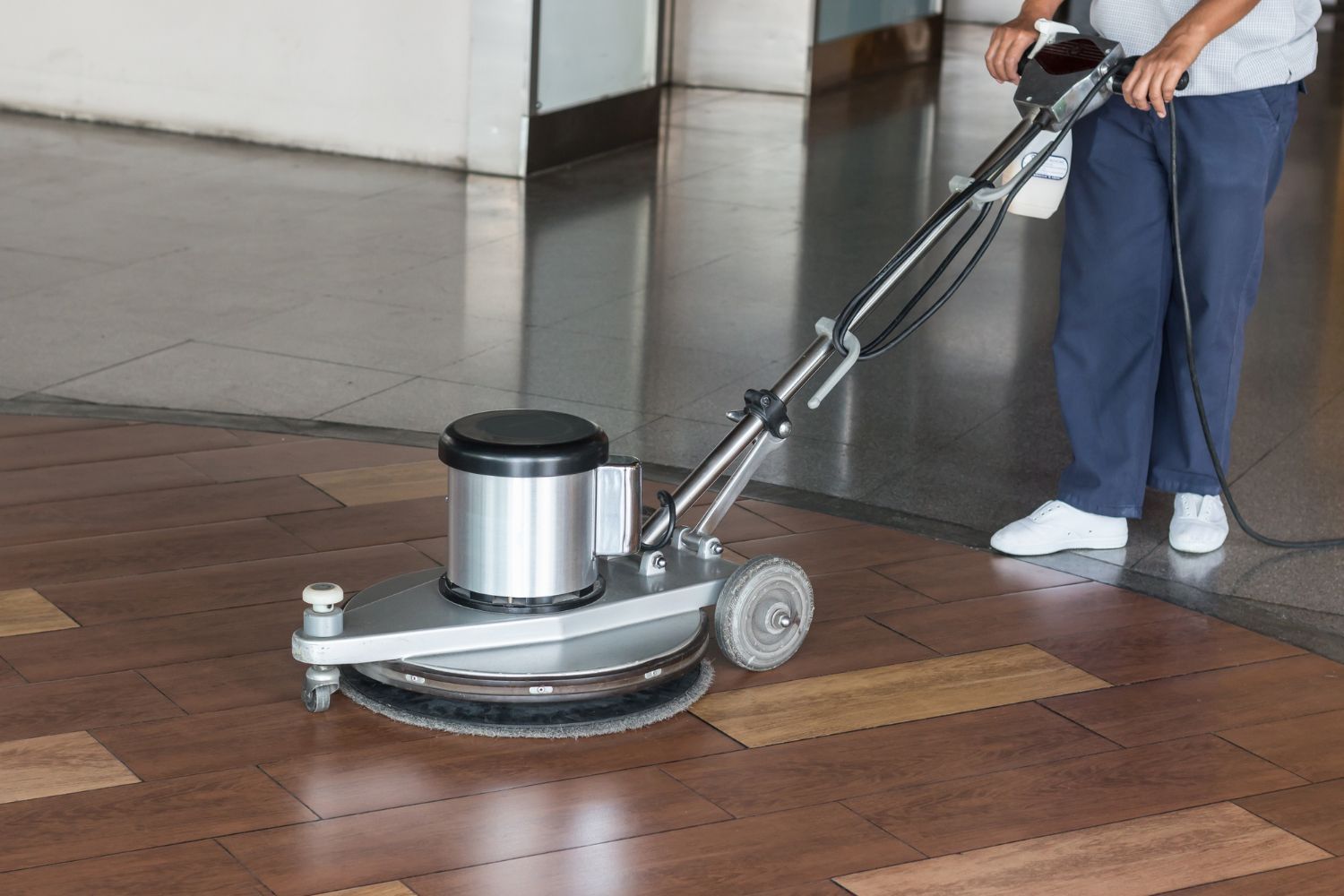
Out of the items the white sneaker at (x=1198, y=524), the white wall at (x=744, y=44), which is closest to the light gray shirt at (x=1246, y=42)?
the white sneaker at (x=1198, y=524)

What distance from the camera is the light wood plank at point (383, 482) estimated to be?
2775mm

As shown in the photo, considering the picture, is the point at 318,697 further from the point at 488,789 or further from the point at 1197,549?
the point at 1197,549

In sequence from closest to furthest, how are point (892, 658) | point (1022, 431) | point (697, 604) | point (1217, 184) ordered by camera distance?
point (697, 604) → point (892, 658) → point (1217, 184) → point (1022, 431)

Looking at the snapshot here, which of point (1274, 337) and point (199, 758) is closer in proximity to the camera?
point (199, 758)

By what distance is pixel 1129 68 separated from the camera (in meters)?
2.32

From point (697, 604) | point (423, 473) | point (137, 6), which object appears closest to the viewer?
point (697, 604)

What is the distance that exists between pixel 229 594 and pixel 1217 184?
4.78 ft

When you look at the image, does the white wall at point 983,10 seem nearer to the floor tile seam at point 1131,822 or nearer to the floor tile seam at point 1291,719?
the floor tile seam at point 1291,719

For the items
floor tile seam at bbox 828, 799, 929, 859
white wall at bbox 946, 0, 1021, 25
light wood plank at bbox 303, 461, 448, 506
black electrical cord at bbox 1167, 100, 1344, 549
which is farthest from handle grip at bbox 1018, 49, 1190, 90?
white wall at bbox 946, 0, 1021, 25

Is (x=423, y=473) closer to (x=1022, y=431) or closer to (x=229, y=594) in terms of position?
(x=229, y=594)

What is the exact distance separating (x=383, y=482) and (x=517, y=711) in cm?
90

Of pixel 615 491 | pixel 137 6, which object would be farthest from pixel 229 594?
pixel 137 6

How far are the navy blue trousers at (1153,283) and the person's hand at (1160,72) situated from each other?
0.22 meters

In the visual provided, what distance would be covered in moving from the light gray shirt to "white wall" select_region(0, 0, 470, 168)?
10.5 feet
